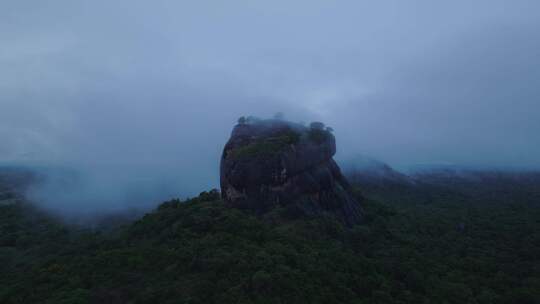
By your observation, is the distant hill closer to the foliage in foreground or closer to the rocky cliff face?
the foliage in foreground

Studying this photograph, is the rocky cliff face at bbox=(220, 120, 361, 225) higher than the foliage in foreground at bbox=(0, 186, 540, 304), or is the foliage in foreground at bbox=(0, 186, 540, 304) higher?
→ the rocky cliff face at bbox=(220, 120, 361, 225)

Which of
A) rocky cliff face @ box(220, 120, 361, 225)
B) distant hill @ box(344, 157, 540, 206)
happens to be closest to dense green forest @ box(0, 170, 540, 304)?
rocky cliff face @ box(220, 120, 361, 225)

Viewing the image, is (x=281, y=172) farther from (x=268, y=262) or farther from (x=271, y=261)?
(x=268, y=262)

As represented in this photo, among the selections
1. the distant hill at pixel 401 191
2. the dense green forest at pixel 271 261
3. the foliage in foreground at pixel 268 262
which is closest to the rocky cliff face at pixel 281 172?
the dense green forest at pixel 271 261

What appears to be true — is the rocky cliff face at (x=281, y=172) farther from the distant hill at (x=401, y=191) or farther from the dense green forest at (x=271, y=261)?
the distant hill at (x=401, y=191)

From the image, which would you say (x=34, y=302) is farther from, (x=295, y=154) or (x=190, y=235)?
(x=295, y=154)

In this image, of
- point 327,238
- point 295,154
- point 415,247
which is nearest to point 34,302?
point 327,238
